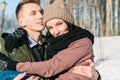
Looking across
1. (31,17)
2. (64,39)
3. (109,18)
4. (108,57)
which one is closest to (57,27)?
(64,39)

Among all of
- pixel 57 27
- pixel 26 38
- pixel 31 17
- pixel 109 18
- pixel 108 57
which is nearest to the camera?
pixel 57 27

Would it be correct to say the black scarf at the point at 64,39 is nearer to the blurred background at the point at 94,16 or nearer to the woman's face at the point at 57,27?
the woman's face at the point at 57,27

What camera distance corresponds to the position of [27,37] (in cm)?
397

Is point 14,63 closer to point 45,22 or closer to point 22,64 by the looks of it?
point 22,64

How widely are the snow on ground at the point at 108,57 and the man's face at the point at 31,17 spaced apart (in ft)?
23.8

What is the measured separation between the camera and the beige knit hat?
11.9ft

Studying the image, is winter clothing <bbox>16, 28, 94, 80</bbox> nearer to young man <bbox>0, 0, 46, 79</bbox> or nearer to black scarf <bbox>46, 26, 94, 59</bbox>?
black scarf <bbox>46, 26, 94, 59</bbox>

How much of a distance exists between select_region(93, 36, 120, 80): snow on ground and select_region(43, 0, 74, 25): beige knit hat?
7.48 metres

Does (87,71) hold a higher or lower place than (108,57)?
higher

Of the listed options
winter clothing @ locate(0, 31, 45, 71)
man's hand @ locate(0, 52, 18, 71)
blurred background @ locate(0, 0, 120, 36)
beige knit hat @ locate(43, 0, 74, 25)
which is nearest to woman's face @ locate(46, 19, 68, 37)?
beige knit hat @ locate(43, 0, 74, 25)

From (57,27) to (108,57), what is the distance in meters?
11.0

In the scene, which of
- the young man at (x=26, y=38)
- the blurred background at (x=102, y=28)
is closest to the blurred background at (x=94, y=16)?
the blurred background at (x=102, y=28)

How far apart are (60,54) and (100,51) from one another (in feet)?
38.5

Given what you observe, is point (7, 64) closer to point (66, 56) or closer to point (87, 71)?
point (66, 56)
